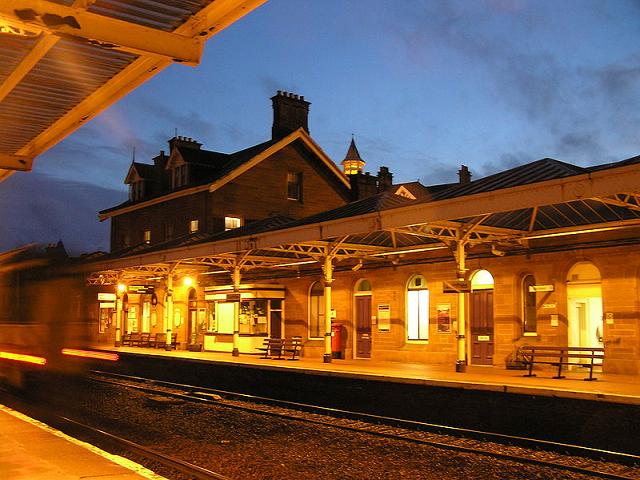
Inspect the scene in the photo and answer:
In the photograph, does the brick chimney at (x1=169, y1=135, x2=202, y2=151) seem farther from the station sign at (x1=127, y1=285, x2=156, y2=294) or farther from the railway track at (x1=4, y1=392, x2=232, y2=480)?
the railway track at (x1=4, y1=392, x2=232, y2=480)

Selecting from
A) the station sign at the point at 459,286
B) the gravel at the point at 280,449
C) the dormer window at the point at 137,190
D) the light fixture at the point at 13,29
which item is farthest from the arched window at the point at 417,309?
the dormer window at the point at 137,190

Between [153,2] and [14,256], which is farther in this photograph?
[14,256]

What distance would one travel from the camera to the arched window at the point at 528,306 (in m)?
18.5

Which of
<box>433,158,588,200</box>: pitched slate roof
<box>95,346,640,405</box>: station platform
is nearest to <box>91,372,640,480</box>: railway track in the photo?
<box>95,346,640,405</box>: station platform

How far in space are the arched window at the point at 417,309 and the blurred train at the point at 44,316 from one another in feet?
29.0

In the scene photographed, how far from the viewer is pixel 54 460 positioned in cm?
830

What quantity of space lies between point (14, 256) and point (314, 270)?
10.4 meters

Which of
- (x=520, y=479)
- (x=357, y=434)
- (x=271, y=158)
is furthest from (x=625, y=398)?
(x=271, y=158)

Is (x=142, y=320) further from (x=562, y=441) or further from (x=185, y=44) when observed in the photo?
(x=185, y=44)

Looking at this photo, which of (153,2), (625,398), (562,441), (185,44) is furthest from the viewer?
(562,441)

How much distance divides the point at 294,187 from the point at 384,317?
52.4 feet

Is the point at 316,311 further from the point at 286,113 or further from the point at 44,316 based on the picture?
the point at 286,113

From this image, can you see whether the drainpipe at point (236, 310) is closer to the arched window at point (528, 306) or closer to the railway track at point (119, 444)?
the railway track at point (119, 444)

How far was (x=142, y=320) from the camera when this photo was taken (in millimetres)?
37906
